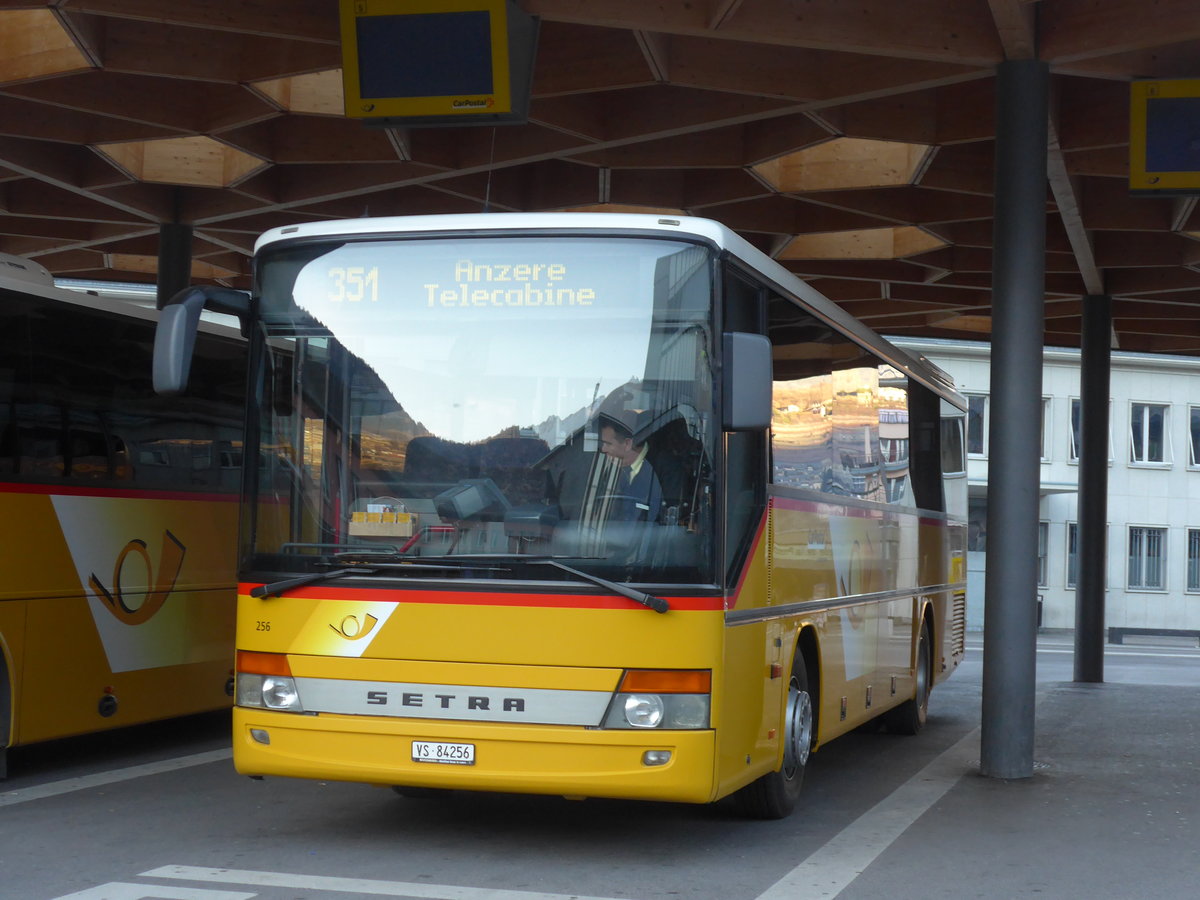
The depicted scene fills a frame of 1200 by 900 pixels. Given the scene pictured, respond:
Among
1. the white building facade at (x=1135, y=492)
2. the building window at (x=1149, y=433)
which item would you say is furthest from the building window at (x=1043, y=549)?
the building window at (x=1149, y=433)

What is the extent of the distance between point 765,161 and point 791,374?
5.88 metres

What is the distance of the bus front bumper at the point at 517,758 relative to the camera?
7.04m

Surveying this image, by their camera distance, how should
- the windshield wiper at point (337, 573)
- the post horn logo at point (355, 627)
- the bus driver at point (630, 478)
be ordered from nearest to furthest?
the bus driver at point (630, 478), the windshield wiper at point (337, 573), the post horn logo at point (355, 627)

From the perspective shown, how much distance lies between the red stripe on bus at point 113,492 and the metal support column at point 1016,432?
19.2ft

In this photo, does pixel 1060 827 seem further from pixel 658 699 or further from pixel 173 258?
pixel 173 258

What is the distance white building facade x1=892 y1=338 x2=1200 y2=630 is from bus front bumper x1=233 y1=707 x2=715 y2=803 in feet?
131

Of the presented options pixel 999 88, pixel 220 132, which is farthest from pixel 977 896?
pixel 220 132

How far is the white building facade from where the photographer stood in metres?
45.7

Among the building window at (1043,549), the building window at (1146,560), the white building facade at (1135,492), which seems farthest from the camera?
the building window at (1146,560)

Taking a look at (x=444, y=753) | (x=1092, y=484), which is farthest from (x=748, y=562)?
(x=1092, y=484)

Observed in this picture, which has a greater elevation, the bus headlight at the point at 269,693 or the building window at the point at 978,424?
the building window at the point at 978,424

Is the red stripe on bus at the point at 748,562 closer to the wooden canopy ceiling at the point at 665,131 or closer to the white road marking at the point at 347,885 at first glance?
the white road marking at the point at 347,885

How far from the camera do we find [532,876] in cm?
714

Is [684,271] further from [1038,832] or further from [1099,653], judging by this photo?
[1099,653]
